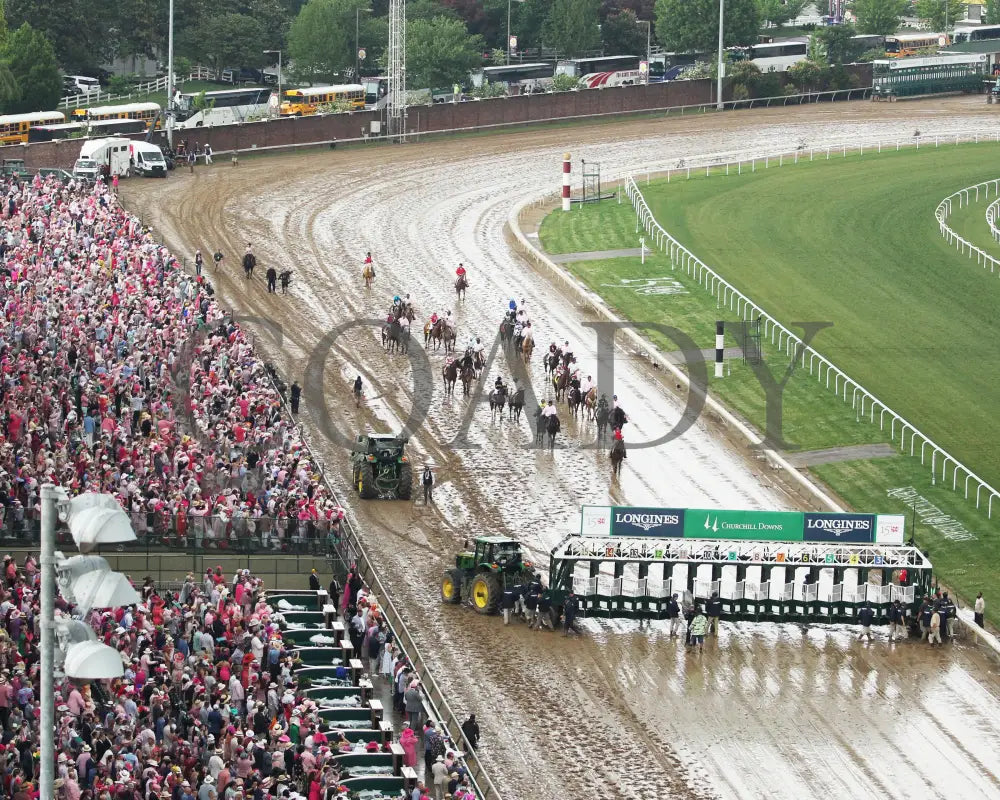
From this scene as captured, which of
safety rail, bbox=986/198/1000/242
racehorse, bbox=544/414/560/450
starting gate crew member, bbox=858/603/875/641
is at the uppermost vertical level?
safety rail, bbox=986/198/1000/242

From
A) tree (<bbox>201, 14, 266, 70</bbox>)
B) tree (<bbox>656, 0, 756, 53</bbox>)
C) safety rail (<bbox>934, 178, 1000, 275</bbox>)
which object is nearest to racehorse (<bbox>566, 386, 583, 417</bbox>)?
safety rail (<bbox>934, 178, 1000, 275</bbox>)

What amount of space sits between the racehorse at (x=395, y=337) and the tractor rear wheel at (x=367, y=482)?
11.4 m

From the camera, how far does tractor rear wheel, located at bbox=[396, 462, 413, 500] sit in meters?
38.0

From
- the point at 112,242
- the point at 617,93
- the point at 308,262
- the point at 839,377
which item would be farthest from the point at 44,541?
the point at 617,93

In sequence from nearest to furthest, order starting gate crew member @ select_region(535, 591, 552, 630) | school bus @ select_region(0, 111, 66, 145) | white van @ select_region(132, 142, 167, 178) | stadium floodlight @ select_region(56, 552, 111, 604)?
stadium floodlight @ select_region(56, 552, 111, 604) → starting gate crew member @ select_region(535, 591, 552, 630) → white van @ select_region(132, 142, 167, 178) → school bus @ select_region(0, 111, 66, 145)

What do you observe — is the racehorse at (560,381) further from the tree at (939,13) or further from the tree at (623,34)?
the tree at (939,13)

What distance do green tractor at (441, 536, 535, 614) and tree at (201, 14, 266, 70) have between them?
6410 centimetres

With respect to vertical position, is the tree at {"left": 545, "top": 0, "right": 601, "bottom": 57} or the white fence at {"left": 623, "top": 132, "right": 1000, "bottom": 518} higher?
the tree at {"left": 545, "top": 0, "right": 601, "bottom": 57}

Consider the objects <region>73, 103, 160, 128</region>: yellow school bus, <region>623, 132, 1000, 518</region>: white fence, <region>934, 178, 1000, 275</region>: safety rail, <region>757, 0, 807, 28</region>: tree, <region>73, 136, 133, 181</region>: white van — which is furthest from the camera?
<region>757, 0, 807, 28</region>: tree

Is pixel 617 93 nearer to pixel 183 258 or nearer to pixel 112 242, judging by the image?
pixel 183 258

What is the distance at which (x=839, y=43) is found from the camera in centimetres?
9956

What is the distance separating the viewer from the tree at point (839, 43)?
324 ft

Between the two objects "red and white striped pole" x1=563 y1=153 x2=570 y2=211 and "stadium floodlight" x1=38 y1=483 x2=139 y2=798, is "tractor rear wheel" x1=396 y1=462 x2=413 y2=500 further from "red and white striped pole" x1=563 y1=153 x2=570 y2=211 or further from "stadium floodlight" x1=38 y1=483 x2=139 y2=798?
"red and white striped pole" x1=563 y1=153 x2=570 y2=211

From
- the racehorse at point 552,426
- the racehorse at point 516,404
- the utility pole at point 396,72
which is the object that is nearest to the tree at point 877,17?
the utility pole at point 396,72
